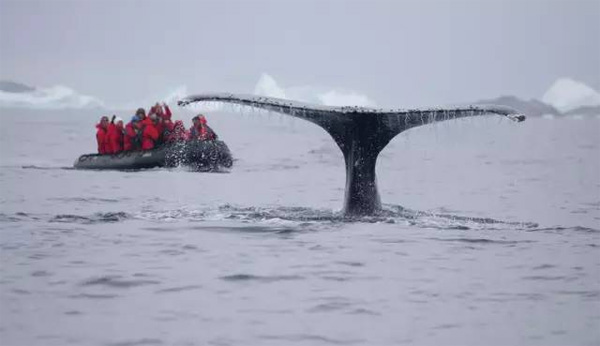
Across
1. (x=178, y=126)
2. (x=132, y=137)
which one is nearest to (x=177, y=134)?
(x=178, y=126)

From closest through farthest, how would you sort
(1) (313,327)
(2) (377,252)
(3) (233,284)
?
(1) (313,327) < (3) (233,284) < (2) (377,252)

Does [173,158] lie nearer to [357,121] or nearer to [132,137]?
[132,137]

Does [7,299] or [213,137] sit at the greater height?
[213,137]

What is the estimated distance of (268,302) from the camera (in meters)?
8.10

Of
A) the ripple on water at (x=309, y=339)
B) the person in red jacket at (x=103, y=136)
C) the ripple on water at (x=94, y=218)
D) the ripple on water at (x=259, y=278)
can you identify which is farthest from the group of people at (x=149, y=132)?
the ripple on water at (x=309, y=339)

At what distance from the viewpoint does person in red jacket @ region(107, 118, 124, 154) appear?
26812mm

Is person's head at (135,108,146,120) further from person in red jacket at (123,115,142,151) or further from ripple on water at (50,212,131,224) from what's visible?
ripple on water at (50,212,131,224)

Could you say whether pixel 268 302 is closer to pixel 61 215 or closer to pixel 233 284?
pixel 233 284

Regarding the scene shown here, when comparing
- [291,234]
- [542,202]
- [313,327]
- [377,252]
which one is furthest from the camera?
[542,202]

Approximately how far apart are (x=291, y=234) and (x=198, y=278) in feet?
9.23

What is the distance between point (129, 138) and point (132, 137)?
0.17 m

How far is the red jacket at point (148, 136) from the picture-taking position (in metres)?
26.0

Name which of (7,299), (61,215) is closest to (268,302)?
(7,299)

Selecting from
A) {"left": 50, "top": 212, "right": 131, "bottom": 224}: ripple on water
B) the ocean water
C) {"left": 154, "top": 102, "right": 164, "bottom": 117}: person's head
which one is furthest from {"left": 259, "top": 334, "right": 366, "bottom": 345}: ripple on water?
{"left": 154, "top": 102, "right": 164, "bottom": 117}: person's head
